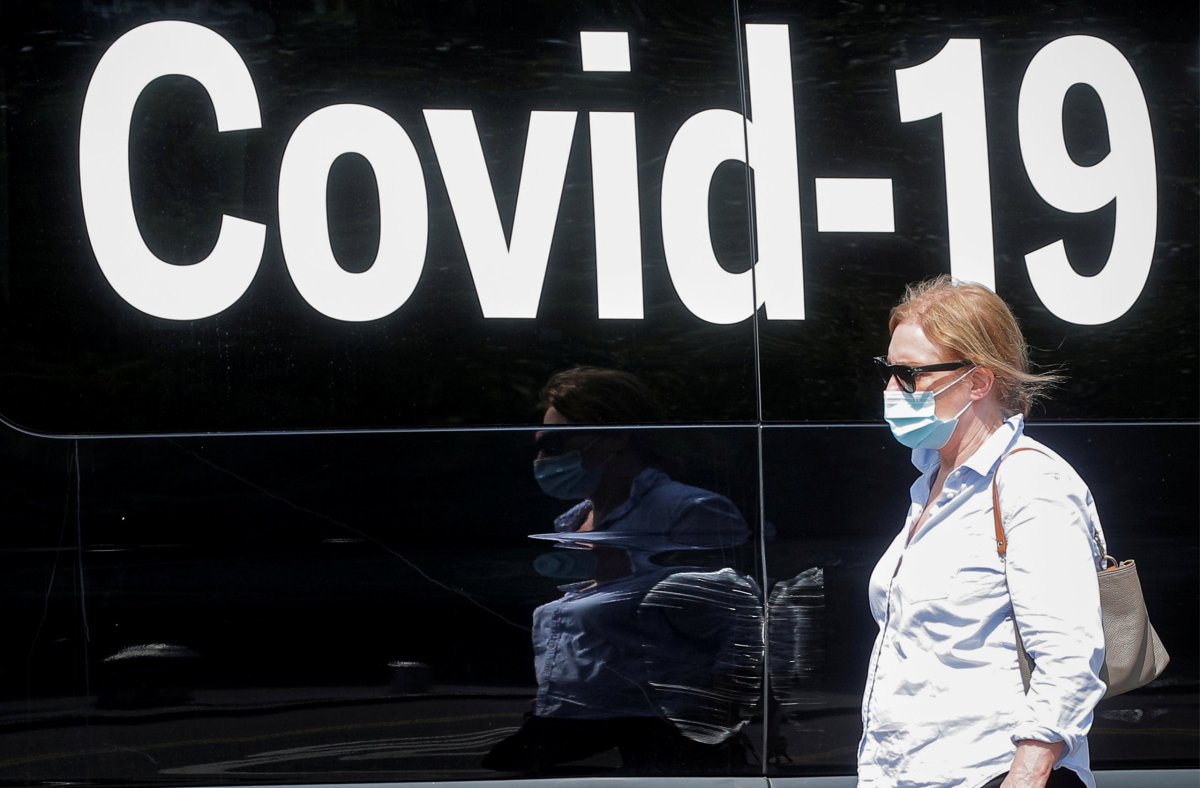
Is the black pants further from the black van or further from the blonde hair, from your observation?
the black van

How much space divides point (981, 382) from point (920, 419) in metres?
0.11

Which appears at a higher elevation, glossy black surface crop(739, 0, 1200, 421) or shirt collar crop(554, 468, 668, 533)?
glossy black surface crop(739, 0, 1200, 421)

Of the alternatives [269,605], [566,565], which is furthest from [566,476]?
[269,605]

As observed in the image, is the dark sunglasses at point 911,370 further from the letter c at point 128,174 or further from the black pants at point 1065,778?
the letter c at point 128,174

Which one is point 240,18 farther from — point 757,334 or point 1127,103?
point 1127,103

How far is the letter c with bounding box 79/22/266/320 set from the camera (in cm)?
Result: 222

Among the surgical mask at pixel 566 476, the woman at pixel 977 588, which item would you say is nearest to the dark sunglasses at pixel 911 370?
the woman at pixel 977 588

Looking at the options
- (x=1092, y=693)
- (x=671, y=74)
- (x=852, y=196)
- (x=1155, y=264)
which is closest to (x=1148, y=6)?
(x=1155, y=264)

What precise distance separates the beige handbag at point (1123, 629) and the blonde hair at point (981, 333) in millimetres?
131

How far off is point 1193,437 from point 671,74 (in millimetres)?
1352

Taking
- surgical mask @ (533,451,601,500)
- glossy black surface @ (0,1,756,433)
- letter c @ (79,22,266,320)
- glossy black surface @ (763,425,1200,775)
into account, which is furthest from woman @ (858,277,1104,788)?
letter c @ (79,22,266,320)

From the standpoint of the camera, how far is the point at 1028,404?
6.03 ft

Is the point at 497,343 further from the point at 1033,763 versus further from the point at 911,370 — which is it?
the point at 1033,763

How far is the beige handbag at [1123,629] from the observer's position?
1772mm
